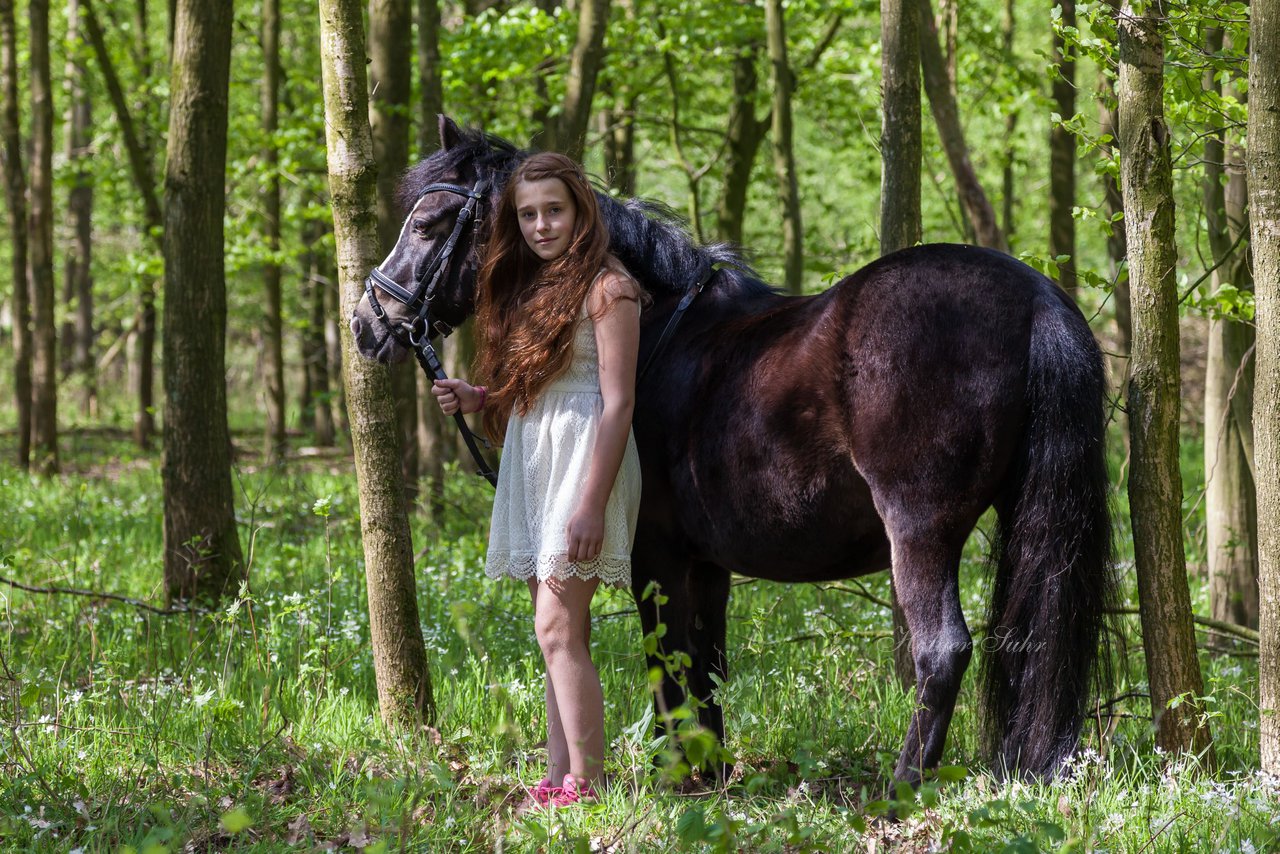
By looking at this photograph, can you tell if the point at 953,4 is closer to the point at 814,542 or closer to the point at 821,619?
the point at 821,619

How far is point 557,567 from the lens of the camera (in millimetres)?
3598

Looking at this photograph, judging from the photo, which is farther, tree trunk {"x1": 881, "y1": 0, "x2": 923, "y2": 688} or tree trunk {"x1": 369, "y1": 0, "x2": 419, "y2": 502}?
tree trunk {"x1": 369, "y1": 0, "x2": 419, "y2": 502}

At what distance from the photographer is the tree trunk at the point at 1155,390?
372cm

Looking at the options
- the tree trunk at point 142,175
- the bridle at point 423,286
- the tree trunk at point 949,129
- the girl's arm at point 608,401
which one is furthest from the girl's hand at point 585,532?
the tree trunk at point 142,175

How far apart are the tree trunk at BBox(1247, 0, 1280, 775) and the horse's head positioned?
7.96ft

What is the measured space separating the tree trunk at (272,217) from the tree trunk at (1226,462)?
858 cm

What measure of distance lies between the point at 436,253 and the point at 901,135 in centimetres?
211

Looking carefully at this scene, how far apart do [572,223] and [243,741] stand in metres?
2.24

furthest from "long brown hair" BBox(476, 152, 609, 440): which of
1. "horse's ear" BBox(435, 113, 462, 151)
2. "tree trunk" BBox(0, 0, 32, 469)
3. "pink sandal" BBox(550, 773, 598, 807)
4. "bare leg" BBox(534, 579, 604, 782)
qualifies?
"tree trunk" BBox(0, 0, 32, 469)

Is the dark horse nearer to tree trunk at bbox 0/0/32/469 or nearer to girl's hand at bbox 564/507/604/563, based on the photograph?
girl's hand at bbox 564/507/604/563

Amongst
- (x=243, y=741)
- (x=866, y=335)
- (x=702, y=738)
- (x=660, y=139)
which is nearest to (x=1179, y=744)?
(x=866, y=335)

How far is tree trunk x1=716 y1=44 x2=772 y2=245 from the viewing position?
13875 millimetres

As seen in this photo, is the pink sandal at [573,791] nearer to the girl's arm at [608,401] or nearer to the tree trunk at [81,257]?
the girl's arm at [608,401]

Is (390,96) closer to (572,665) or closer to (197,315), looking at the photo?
(197,315)
